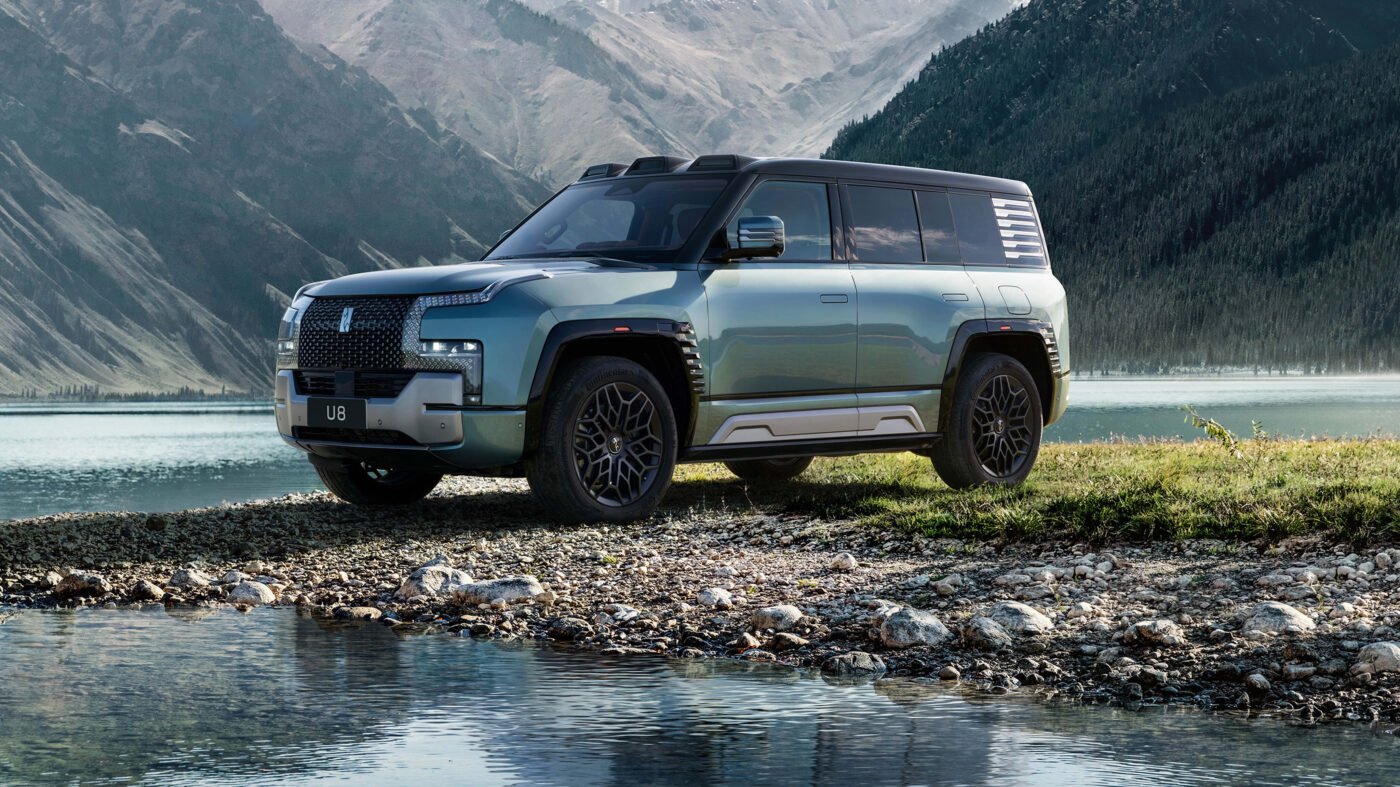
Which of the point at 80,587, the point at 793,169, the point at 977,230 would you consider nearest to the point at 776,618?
the point at 80,587

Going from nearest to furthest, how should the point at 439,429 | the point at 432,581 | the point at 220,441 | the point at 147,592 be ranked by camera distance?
the point at 432,581
the point at 147,592
the point at 439,429
the point at 220,441

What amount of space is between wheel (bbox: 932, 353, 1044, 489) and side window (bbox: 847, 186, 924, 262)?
1.24m

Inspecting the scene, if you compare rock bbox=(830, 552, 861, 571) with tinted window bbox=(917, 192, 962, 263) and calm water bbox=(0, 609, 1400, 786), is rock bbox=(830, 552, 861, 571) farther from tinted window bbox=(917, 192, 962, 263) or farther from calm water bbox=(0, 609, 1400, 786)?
tinted window bbox=(917, 192, 962, 263)

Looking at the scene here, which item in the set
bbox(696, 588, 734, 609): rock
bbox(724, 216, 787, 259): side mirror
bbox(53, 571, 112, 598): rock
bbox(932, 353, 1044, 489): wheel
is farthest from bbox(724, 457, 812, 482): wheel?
bbox(53, 571, 112, 598): rock

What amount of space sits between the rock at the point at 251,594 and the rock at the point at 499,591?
1310 mm

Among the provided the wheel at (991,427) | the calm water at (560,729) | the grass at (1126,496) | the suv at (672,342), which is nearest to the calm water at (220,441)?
the grass at (1126,496)

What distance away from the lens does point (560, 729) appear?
22.3 feet

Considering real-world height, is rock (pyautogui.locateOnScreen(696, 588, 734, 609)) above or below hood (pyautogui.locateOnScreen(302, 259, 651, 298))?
below

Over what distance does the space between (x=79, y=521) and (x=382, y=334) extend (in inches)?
142

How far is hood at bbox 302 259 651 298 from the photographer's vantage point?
1159 centimetres

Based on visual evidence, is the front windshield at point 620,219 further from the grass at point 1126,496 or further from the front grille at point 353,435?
the grass at point 1126,496

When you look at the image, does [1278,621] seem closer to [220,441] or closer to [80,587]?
[80,587]

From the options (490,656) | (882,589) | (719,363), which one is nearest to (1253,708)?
(882,589)

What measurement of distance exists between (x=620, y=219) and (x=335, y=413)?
282cm
